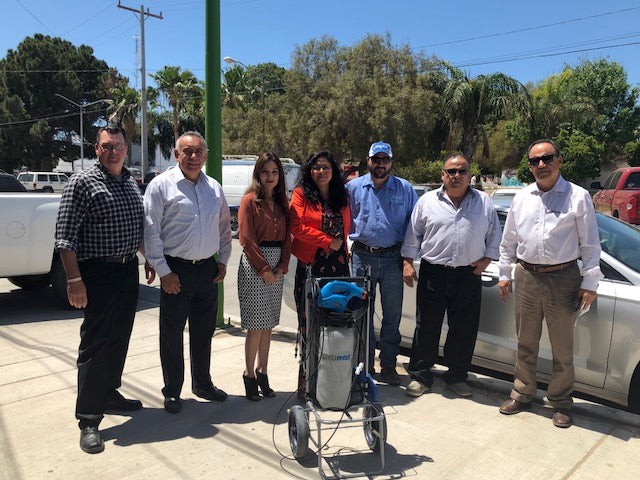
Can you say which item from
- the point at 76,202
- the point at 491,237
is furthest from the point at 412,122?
the point at 76,202

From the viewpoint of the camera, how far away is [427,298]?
4.29 meters

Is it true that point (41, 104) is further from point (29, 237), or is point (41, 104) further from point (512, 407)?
point (512, 407)

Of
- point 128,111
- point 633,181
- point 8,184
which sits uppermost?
point 128,111

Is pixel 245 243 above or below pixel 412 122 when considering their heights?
below

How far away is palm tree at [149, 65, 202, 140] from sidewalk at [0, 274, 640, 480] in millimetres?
36123

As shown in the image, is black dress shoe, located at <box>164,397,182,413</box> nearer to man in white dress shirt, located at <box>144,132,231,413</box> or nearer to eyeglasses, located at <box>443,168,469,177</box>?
man in white dress shirt, located at <box>144,132,231,413</box>

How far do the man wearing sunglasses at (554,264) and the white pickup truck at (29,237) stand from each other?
556cm

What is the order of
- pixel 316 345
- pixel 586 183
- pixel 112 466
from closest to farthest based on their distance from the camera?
pixel 112 466 < pixel 316 345 < pixel 586 183

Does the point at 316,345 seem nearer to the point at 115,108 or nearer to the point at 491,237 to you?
the point at 491,237

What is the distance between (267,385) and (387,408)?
934 mm

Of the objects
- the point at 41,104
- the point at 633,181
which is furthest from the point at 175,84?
the point at 633,181

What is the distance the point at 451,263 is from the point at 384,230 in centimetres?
60

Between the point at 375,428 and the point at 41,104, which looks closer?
the point at 375,428

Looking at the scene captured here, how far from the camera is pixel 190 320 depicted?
4023mm
